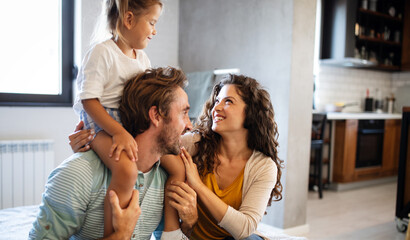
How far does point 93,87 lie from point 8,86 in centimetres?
216

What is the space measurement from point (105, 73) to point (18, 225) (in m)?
0.83

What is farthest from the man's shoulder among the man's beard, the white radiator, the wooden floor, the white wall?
the wooden floor

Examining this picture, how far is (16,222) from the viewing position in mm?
1583

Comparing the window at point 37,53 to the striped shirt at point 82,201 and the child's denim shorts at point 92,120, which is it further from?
the striped shirt at point 82,201

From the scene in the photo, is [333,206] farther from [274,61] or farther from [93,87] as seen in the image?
[93,87]

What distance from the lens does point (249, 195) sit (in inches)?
56.1

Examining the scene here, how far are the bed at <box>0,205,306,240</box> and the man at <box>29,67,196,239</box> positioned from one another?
1.15 feet

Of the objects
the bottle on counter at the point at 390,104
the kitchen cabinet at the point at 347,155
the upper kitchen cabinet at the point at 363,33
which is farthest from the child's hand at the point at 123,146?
the bottle on counter at the point at 390,104

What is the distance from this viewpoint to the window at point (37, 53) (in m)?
2.97

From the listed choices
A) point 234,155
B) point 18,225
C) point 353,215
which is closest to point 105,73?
point 234,155

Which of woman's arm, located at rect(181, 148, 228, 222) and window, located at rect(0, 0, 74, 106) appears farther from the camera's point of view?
window, located at rect(0, 0, 74, 106)

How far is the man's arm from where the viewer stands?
44.0 inches

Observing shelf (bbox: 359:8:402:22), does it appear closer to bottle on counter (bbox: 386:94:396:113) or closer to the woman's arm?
bottle on counter (bbox: 386:94:396:113)

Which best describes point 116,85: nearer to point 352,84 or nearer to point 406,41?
point 352,84
